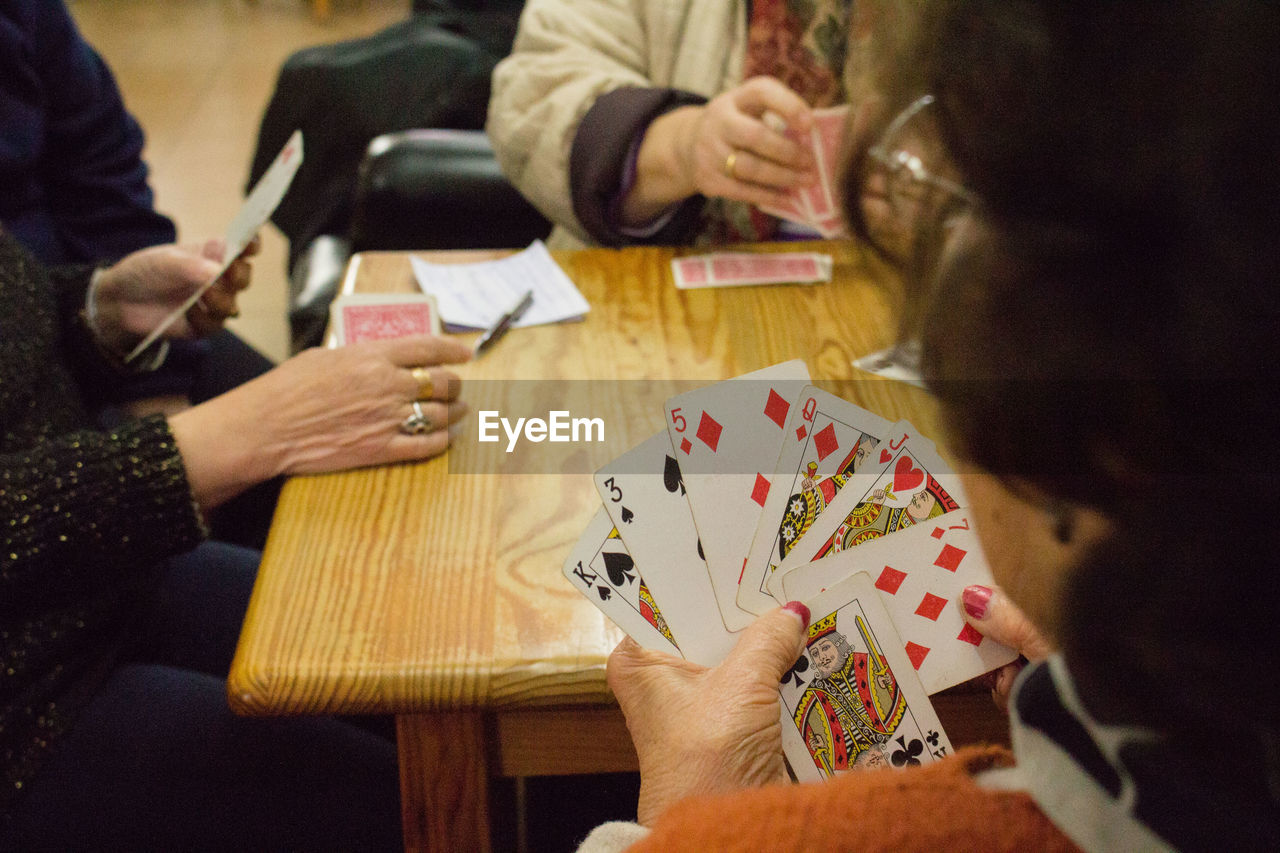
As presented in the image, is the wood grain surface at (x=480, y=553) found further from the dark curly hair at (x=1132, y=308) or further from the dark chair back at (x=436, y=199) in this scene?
the dark chair back at (x=436, y=199)

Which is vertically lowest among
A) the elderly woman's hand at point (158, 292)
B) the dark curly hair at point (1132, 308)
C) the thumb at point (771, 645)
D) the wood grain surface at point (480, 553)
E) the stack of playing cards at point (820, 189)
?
the elderly woman's hand at point (158, 292)

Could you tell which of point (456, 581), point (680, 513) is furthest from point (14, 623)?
point (680, 513)

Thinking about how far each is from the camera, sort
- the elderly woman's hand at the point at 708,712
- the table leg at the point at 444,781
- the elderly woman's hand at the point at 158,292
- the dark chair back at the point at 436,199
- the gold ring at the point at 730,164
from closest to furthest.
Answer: the elderly woman's hand at the point at 708,712, the table leg at the point at 444,781, the gold ring at the point at 730,164, the elderly woman's hand at the point at 158,292, the dark chair back at the point at 436,199

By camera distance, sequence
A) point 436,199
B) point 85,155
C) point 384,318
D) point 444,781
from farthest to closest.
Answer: point 436,199
point 85,155
point 384,318
point 444,781

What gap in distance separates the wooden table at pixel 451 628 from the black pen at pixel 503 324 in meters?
0.07

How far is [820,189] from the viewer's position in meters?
1.25

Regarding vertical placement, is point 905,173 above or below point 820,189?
above

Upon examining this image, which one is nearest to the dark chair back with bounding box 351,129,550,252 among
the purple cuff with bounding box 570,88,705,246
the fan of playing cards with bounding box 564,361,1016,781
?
the purple cuff with bounding box 570,88,705,246

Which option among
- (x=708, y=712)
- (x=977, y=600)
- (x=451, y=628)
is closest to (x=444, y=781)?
(x=451, y=628)

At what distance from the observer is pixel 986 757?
0.57 meters

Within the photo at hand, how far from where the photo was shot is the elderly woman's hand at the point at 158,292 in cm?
134

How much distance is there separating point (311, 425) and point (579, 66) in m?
0.75

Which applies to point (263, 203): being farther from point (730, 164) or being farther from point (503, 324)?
point (730, 164)

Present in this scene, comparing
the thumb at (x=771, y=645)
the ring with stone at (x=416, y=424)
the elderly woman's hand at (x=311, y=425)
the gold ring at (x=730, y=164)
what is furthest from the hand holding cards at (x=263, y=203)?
the thumb at (x=771, y=645)
